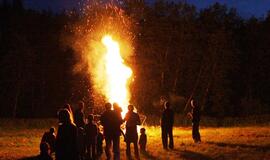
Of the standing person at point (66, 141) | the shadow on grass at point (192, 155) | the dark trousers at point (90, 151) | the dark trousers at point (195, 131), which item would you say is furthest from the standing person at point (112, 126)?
the dark trousers at point (195, 131)

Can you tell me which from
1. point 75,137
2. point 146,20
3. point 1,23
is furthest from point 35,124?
point 75,137

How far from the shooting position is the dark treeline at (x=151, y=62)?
53219mm

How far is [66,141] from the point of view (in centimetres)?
1079

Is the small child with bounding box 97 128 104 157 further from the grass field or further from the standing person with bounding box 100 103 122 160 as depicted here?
the standing person with bounding box 100 103 122 160

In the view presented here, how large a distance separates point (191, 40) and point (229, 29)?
23.6 feet

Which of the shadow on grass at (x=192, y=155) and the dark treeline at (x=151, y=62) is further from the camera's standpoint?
the dark treeline at (x=151, y=62)

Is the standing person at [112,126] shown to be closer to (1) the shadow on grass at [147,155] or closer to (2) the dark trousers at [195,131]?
(1) the shadow on grass at [147,155]

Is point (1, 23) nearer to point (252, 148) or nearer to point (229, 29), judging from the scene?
point (229, 29)

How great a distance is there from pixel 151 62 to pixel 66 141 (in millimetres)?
43286

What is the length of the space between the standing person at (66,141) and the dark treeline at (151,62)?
41096mm

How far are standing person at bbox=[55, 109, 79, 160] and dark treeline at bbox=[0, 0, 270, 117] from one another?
135ft

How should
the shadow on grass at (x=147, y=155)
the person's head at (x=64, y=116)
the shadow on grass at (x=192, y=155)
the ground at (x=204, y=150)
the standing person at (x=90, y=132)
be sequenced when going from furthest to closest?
the shadow on grass at (x=147, y=155), the ground at (x=204, y=150), the shadow on grass at (x=192, y=155), the standing person at (x=90, y=132), the person's head at (x=64, y=116)

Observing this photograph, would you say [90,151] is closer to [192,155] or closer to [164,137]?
[164,137]

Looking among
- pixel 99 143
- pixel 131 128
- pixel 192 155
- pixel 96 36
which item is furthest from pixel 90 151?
pixel 96 36
